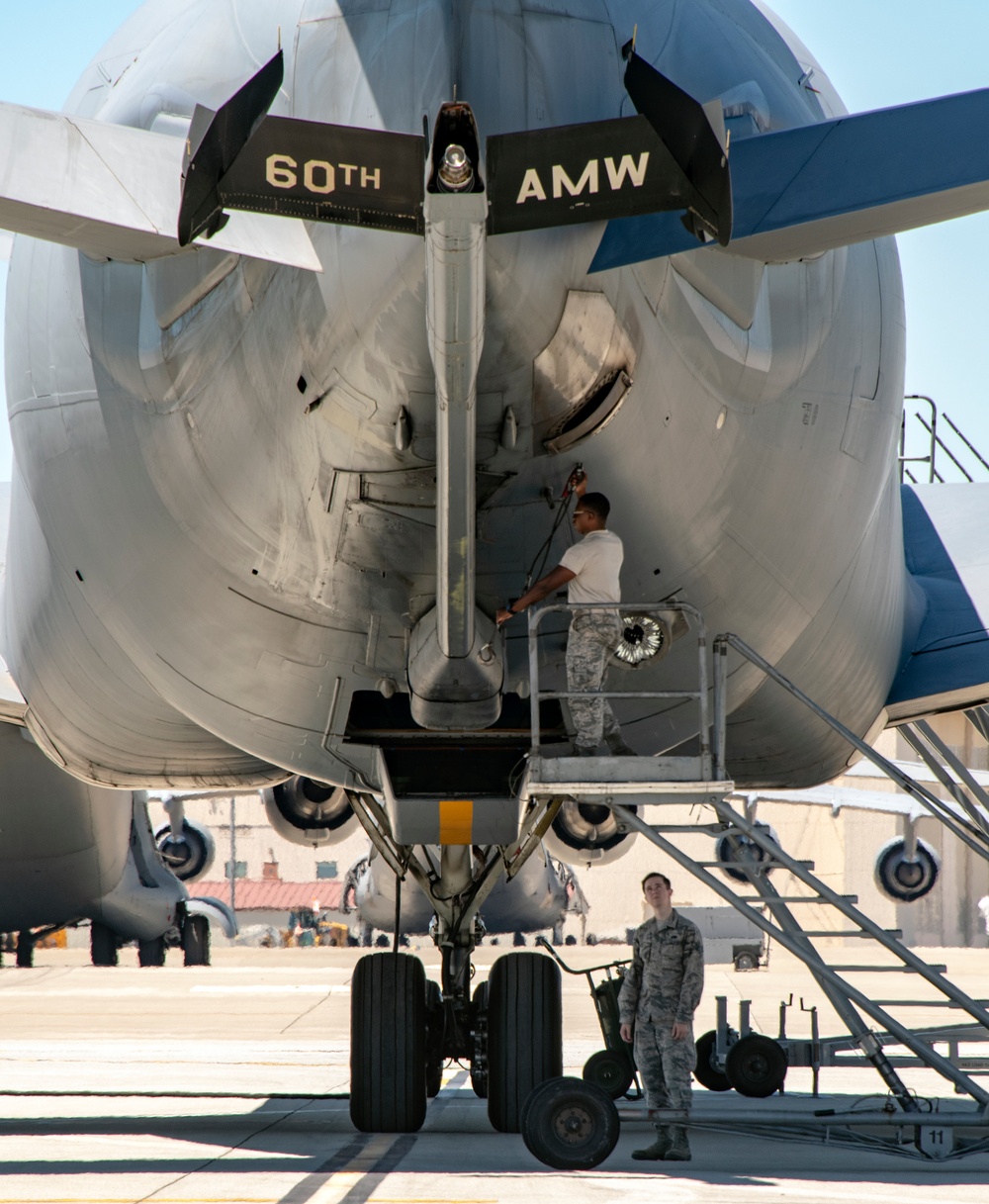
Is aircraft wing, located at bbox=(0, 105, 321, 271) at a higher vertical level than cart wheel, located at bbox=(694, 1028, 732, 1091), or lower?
higher

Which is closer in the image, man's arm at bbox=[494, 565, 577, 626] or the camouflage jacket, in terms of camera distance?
man's arm at bbox=[494, 565, 577, 626]

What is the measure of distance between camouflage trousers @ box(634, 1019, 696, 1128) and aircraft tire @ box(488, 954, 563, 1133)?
0.71 meters

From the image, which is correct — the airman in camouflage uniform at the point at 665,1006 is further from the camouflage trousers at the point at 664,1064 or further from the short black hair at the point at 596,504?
the short black hair at the point at 596,504

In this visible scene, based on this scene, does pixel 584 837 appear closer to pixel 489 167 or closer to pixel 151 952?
pixel 151 952

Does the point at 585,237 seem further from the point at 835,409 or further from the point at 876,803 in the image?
the point at 876,803

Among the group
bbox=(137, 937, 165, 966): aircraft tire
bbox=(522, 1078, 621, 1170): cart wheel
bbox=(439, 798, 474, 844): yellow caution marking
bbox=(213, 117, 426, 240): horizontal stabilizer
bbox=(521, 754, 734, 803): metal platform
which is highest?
bbox=(213, 117, 426, 240): horizontal stabilizer

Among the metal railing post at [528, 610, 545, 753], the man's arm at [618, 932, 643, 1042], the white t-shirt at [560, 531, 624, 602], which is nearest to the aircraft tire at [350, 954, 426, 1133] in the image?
the man's arm at [618, 932, 643, 1042]

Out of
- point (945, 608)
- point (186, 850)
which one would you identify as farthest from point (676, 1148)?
point (186, 850)

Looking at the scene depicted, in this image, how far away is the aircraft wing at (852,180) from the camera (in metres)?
5.20

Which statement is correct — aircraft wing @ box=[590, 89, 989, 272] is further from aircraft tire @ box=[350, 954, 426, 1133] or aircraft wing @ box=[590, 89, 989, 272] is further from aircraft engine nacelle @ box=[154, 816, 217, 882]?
aircraft engine nacelle @ box=[154, 816, 217, 882]

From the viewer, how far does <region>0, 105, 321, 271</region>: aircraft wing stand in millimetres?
5203

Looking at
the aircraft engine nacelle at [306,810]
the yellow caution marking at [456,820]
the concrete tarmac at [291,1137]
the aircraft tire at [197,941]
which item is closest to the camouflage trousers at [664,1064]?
the concrete tarmac at [291,1137]

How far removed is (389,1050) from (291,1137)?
31.2 inches

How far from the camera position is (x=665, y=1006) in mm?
8492
